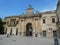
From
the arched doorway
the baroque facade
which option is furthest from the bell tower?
the arched doorway

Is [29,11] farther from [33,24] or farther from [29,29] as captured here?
[29,29]

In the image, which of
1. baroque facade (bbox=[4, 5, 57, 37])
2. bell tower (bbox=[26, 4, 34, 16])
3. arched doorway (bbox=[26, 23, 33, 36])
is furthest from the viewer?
arched doorway (bbox=[26, 23, 33, 36])

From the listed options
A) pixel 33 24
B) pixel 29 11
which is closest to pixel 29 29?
pixel 33 24

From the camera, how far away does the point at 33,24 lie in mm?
38938

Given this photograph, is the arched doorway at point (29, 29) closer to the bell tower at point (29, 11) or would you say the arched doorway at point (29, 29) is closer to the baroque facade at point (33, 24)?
the baroque facade at point (33, 24)

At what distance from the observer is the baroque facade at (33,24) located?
35875 millimetres

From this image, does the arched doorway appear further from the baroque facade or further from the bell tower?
the bell tower

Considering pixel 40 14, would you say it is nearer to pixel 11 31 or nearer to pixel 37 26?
pixel 37 26

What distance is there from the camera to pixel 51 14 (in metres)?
36.2

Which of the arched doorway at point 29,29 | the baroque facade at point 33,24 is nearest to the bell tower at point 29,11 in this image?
the baroque facade at point 33,24

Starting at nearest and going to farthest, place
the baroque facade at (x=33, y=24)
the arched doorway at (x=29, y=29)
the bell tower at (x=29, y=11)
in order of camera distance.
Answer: the baroque facade at (x=33, y=24), the bell tower at (x=29, y=11), the arched doorway at (x=29, y=29)

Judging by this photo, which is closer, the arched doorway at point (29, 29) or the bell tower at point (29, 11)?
the bell tower at point (29, 11)

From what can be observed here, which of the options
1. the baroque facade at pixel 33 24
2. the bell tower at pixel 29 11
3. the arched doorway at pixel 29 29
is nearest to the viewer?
the baroque facade at pixel 33 24

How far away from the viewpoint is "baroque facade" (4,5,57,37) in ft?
118
